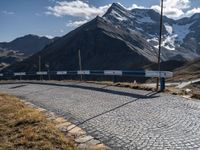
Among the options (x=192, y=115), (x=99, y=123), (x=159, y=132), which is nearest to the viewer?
(x=159, y=132)

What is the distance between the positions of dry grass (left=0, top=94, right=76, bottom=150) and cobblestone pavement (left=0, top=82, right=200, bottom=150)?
1180 millimetres

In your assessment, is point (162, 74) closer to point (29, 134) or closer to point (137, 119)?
point (137, 119)

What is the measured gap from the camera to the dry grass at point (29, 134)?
8562 millimetres

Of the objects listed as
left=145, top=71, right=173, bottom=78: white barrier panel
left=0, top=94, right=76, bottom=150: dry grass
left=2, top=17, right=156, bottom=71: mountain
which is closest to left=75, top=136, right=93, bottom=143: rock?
left=0, top=94, right=76, bottom=150: dry grass

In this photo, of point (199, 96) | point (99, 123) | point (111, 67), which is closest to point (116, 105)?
point (99, 123)

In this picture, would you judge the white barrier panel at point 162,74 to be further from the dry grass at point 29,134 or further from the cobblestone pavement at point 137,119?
the dry grass at point 29,134

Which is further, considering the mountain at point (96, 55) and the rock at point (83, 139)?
the mountain at point (96, 55)

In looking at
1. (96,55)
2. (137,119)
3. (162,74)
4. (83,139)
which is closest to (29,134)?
(83,139)

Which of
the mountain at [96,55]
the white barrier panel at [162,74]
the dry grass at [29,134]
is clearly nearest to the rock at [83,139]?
the dry grass at [29,134]

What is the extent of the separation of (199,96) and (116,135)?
29.0ft

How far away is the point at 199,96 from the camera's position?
Result: 17281mm

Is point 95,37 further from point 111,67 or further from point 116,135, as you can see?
point 116,135

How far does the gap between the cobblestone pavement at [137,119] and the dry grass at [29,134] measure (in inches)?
46.5

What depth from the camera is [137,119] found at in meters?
11.8
